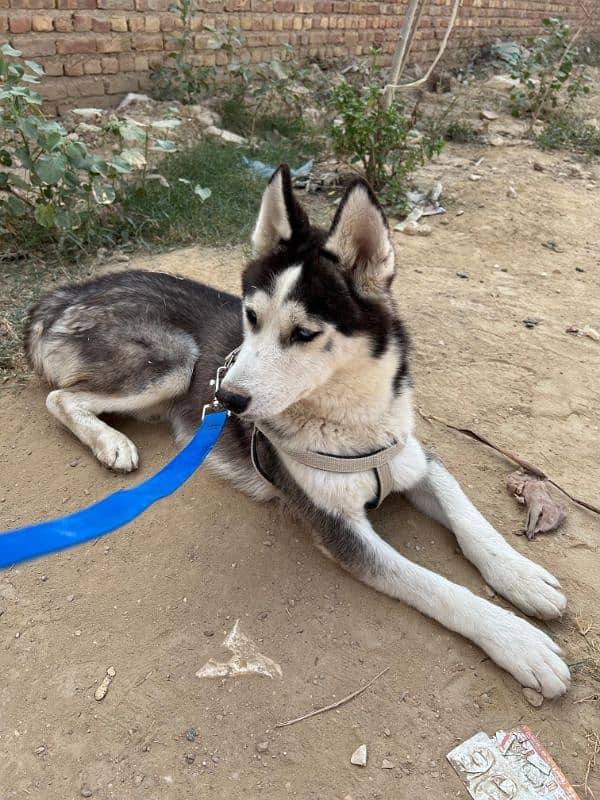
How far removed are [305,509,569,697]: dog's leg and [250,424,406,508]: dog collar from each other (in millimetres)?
193

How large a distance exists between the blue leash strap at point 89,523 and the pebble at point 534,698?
1405mm

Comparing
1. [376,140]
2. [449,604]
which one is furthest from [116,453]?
[376,140]

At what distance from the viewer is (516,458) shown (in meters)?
2.99

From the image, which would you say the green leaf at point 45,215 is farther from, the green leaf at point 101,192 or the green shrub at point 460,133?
the green shrub at point 460,133

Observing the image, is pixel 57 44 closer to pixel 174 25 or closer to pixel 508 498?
pixel 174 25

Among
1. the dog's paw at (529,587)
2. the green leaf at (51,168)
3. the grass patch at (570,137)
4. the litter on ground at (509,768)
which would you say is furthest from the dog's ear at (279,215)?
the grass patch at (570,137)

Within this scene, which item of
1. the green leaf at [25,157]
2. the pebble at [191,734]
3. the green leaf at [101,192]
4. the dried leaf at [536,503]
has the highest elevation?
the green leaf at [25,157]

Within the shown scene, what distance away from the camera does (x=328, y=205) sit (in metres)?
6.16

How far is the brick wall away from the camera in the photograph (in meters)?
6.37

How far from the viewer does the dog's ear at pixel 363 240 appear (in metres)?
2.09

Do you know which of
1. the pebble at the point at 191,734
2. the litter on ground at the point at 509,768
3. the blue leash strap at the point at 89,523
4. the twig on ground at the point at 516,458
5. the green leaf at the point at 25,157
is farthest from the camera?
the green leaf at the point at 25,157

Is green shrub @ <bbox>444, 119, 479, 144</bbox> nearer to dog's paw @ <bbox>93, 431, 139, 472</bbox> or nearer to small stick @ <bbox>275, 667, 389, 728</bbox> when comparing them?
dog's paw @ <bbox>93, 431, 139, 472</bbox>

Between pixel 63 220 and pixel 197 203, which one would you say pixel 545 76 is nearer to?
pixel 197 203

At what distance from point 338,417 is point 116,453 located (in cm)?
128
